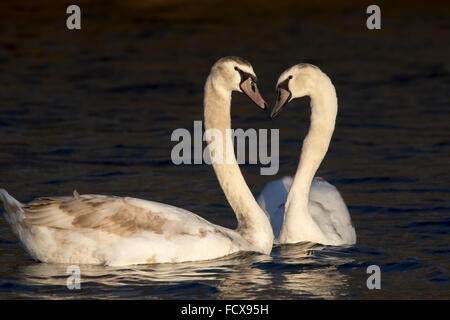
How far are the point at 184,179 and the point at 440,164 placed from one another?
11.2 ft

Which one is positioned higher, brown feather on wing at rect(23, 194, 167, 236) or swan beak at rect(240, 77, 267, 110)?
swan beak at rect(240, 77, 267, 110)

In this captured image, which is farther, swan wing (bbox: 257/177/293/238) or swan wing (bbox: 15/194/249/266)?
swan wing (bbox: 257/177/293/238)

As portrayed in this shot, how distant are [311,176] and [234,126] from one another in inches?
211

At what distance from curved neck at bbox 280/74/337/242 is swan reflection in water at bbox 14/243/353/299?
60 centimetres

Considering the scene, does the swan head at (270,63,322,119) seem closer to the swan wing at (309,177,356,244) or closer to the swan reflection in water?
the swan wing at (309,177,356,244)

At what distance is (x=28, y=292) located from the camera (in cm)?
823

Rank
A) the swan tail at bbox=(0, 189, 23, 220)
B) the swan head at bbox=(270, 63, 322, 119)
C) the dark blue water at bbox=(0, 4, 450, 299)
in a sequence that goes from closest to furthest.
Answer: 1. the dark blue water at bbox=(0, 4, 450, 299)
2. the swan tail at bbox=(0, 189, 23, 220)
3. the swan head at bbox=(270, 63, 322, 119)

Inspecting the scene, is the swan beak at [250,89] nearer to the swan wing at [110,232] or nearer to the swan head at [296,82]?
the swan head at [296,82]

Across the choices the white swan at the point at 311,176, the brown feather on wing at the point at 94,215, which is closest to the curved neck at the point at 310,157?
the white swan at the point at 311,176

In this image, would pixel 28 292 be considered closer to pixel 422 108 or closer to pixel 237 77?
pixel 237 77

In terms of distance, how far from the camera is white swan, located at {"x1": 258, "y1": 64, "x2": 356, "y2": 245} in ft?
32.7

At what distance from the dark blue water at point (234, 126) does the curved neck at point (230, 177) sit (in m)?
0.23

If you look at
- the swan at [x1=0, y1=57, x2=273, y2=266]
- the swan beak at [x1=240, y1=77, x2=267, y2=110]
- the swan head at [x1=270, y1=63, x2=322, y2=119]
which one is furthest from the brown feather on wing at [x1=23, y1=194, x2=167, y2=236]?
the swan head at [x1=270, y1=63, x2=322, y2=119]

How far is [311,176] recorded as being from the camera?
1030cm
